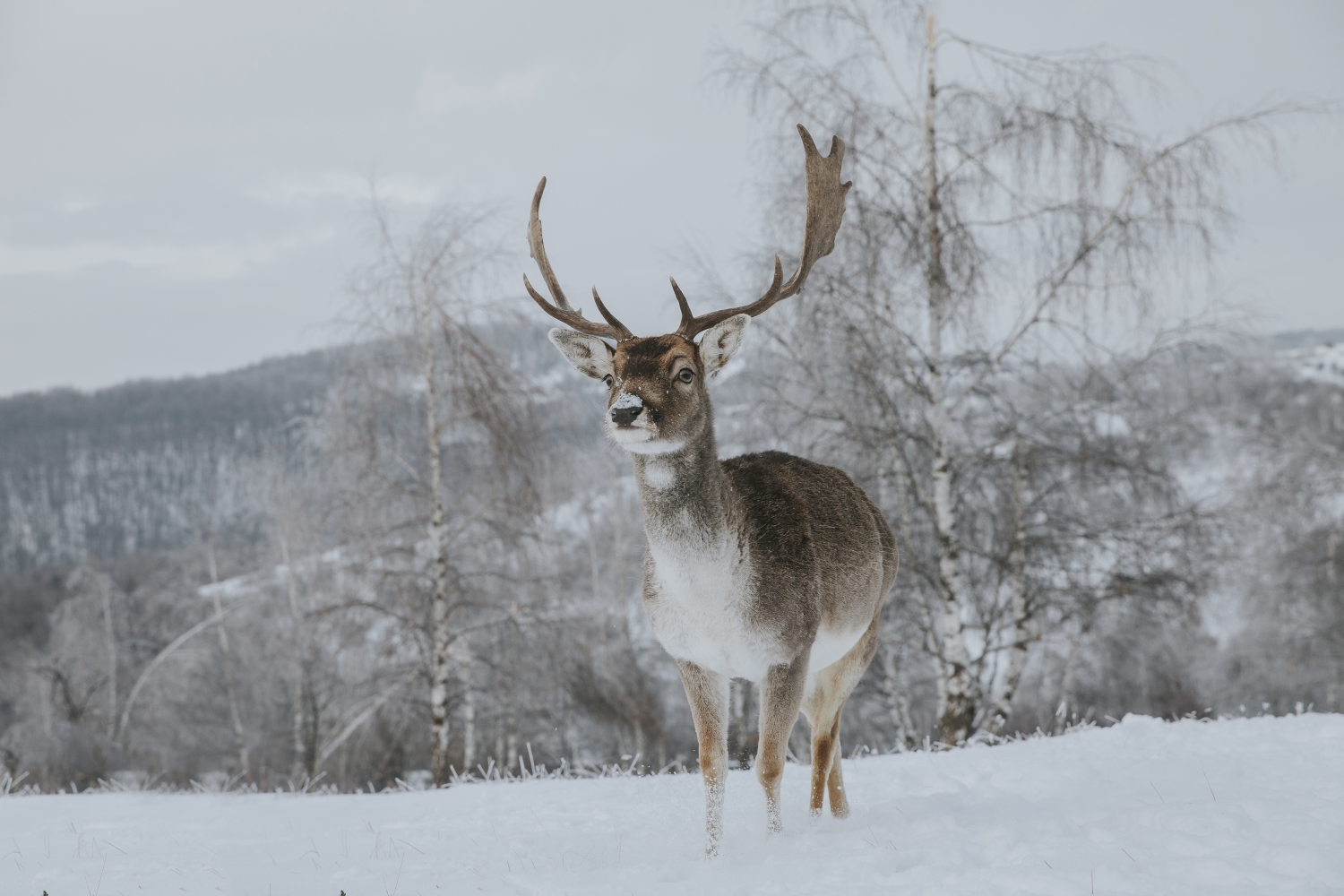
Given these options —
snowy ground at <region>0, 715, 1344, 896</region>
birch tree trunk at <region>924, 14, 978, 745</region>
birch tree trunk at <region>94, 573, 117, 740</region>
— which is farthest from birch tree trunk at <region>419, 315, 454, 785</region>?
birch tree trunk at <region>94, 573, 117, 740</region>

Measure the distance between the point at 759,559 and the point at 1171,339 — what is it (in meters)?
6.92

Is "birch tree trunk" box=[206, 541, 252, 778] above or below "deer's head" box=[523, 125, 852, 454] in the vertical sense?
below

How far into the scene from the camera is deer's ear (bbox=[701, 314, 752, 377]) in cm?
379

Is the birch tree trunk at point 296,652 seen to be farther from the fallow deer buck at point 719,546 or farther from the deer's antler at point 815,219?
the deer's antler at point 815,219

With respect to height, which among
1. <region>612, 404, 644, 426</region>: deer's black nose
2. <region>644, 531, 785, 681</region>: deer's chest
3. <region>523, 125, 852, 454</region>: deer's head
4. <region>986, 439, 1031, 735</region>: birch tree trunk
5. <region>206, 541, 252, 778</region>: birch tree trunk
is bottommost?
<region>206, 541, 252, 778</region>: birch tree trunk

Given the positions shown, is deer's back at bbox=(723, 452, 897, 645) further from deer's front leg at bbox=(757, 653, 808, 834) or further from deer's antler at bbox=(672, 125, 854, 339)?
deer's antler at bbox=(672, 125, 854, 339)

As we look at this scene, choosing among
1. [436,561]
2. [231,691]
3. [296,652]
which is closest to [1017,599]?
[436,561]

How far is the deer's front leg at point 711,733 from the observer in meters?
3.93

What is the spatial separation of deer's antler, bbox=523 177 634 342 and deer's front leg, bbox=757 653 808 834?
63.2 inches

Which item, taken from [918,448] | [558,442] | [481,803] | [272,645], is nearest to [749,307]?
[481,803]

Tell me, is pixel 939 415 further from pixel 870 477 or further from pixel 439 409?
pixel 439 409

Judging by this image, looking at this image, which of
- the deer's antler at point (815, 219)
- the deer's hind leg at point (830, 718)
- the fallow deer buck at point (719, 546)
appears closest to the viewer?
the fallow deer buck at point (719, 546)

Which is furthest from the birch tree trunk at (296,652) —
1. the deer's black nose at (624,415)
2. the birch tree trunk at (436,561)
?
the deer's black nose at (624,415)

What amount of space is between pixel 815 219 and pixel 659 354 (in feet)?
4.97
